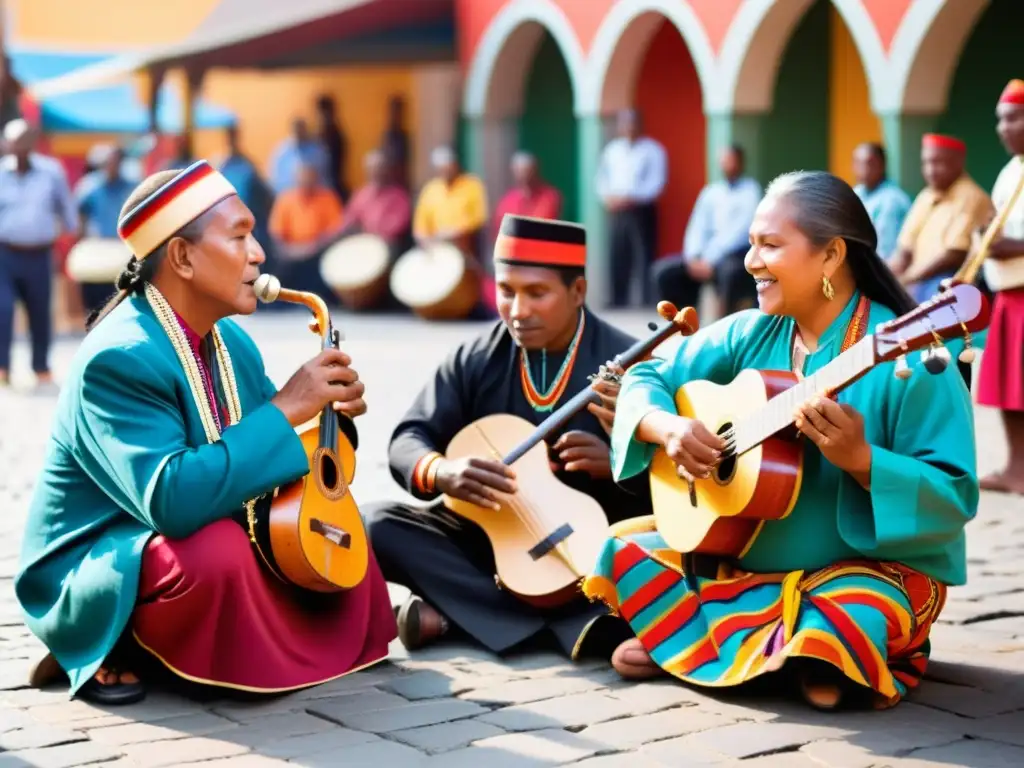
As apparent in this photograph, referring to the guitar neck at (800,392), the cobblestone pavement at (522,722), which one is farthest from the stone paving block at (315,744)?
the guitar neck at (800,392)

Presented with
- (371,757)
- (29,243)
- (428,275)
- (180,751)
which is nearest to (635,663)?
(371,757)

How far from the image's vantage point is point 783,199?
4.57 metres

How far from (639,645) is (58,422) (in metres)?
1.68

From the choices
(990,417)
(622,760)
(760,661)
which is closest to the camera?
(622,760)

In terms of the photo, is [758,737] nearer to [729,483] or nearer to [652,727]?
[652,727]

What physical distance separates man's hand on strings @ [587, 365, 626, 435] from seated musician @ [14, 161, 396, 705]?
0.75 m

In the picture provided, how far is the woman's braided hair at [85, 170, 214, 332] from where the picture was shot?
4.70 meters

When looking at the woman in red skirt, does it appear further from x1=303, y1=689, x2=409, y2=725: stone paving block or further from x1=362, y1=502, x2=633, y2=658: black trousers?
x1=303, y1=689, x2=409, y2=725: stone paving block

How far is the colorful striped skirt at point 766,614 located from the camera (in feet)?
14.3

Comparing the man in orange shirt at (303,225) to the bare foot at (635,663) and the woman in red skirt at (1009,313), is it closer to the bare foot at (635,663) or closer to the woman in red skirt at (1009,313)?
the woman in red skirt at (1009,313)

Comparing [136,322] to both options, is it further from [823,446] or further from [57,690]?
[823,446]

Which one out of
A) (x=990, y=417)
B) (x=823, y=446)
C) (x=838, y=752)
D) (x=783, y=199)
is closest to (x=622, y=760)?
(x=838, y=752)

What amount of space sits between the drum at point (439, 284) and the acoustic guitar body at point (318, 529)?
43.0ft

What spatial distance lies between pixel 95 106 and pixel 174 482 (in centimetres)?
2113
